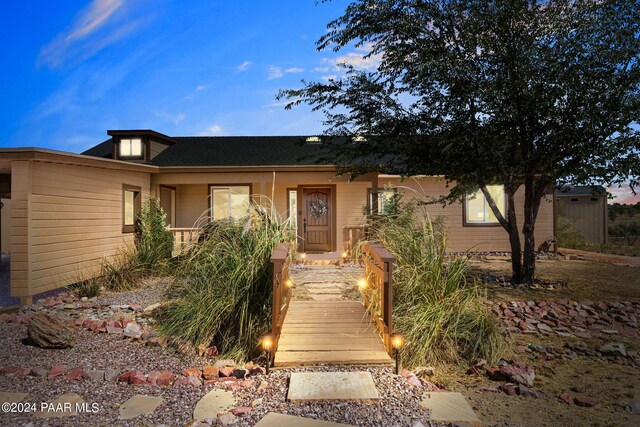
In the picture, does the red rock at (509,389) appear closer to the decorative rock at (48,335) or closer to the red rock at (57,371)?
the red rock at (57,371)

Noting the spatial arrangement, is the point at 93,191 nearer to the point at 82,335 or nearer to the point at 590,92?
the point at 82,335

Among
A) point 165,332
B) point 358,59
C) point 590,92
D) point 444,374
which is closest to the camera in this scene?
point 444,374

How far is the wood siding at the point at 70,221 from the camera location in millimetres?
6832

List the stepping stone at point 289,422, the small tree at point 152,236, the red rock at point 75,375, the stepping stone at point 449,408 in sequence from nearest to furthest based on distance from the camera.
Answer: the stepping stone at point 289,422 < the stepping stone at point 449,408 < the red rock at point 75,375 < the small tree at point 152,236

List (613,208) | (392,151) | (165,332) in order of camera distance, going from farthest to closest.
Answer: (613,208), (392,151), (165,332)

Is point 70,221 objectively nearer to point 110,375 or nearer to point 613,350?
point 110,375

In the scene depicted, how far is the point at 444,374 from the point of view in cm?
390

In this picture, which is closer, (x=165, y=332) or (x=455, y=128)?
(x=165, y=332)

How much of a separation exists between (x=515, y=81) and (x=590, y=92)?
4.15 ft

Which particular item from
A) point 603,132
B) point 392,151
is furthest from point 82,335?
point 603,132

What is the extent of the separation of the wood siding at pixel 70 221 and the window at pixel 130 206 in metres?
0.15

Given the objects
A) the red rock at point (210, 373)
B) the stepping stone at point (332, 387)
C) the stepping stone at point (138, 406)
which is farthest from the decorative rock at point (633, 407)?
the stepping stone at point (138, 406)

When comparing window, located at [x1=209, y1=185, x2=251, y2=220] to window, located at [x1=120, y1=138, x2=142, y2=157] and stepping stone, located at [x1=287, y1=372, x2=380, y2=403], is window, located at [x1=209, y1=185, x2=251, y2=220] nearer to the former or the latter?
window, located at [x1=120, y1=138, x2=142, y2=157]

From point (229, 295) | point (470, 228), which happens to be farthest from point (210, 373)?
point (470, 228)
